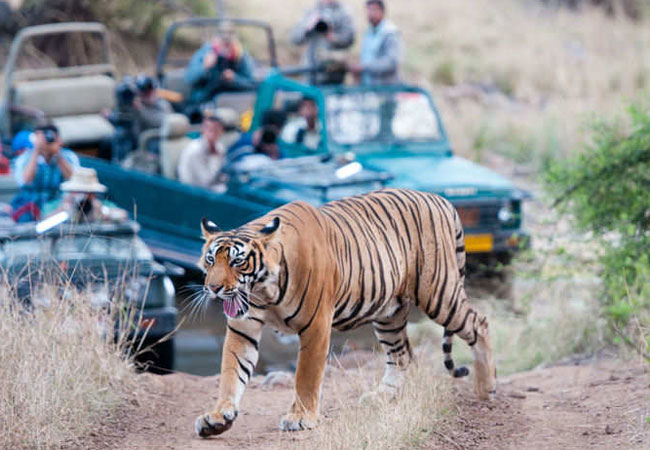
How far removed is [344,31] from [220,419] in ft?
29.2

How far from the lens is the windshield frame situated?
33.5 ft

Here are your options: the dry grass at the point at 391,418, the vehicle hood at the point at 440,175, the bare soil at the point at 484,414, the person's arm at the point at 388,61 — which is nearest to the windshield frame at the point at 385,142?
the vehicle hood at the point at 440,175

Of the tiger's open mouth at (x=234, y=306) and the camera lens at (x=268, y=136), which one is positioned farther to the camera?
the camera lens at (x=268, y=136)

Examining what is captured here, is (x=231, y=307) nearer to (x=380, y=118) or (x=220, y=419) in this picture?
(x=220, y=419)

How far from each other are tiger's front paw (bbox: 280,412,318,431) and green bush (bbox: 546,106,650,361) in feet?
8.67

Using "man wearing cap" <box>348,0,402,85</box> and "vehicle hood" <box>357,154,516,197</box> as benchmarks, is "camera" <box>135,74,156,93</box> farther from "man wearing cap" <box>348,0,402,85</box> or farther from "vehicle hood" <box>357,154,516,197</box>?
"vehicle hood" <box>357,154,516,197</box>

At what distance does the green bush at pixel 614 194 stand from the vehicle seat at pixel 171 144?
12.7ft

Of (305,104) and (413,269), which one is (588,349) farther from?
(305,104)

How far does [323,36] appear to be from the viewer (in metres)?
12.4

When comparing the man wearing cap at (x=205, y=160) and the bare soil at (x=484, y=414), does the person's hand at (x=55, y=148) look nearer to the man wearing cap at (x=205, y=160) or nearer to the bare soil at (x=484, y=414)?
the man wearing cap at (x=205, y=160)

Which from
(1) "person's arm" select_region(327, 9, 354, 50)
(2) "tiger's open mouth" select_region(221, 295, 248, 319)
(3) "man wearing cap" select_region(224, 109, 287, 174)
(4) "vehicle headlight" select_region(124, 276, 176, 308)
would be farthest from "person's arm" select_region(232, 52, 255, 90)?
(2) "tiger's open mouth" select_region(221, 295, 248, 319)

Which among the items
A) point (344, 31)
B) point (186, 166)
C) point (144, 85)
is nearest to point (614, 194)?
point (186, 166)

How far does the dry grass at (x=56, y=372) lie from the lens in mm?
5168

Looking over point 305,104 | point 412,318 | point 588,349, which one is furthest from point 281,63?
point 588,349
